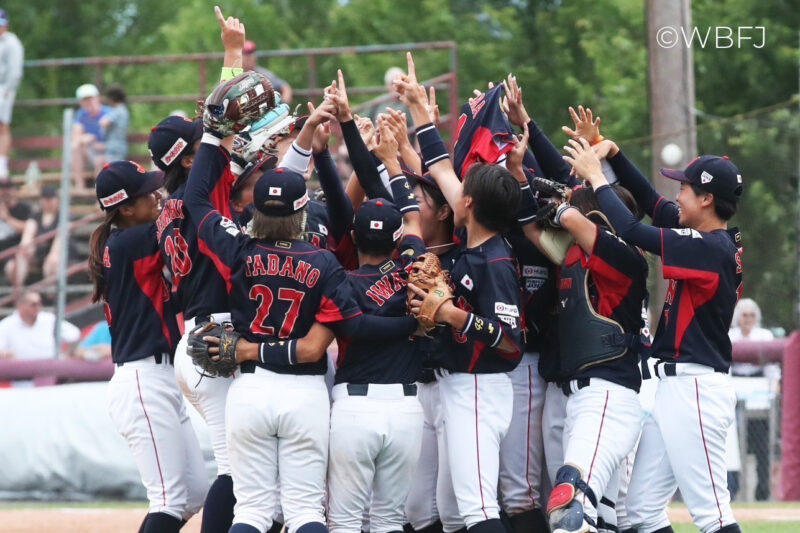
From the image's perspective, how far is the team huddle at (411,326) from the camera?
18.0ft

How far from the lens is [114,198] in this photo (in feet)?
19.8

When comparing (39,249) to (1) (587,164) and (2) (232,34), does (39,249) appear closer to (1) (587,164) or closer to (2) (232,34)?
(2) (232,34)

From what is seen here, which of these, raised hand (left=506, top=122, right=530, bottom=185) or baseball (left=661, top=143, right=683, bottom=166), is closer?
raised hand (left=506, top=122, right=530, bottom=185)

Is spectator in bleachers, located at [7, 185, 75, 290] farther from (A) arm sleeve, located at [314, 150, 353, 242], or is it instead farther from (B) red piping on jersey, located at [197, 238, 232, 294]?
(B) red piping on jersey, located at [197, 238, 232, 294]

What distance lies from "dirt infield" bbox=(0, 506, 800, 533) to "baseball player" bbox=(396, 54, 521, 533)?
310cm

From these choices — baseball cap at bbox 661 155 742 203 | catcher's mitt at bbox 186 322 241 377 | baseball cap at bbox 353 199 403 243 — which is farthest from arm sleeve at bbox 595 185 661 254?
catcher's mitt at bbox 186 322 241 377

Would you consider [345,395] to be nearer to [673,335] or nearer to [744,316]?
[673,335]

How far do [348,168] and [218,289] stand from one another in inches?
238

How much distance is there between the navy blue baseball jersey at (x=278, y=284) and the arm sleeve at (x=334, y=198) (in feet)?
2.33

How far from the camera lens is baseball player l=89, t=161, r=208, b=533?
19.5 ft

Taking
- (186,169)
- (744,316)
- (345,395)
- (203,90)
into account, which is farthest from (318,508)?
(203,90)

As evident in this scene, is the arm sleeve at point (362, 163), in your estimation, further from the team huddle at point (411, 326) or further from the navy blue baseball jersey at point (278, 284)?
the navy blue baseball jersey at point (278, 284)

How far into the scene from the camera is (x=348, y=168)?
11.8 m

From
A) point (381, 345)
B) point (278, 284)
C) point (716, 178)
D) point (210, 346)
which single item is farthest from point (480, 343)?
point (716, 178)
